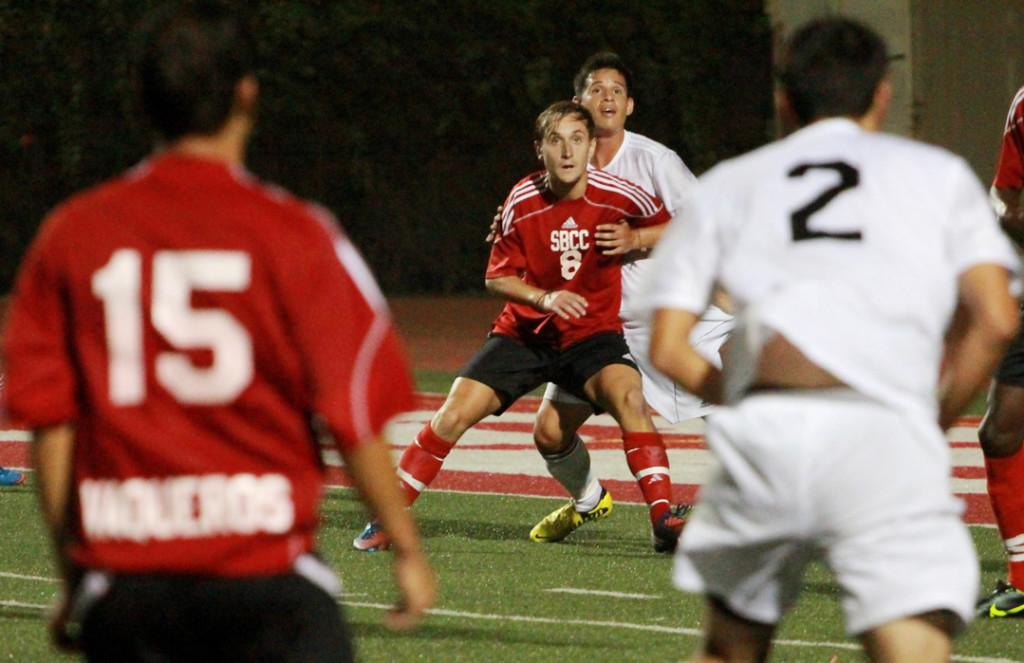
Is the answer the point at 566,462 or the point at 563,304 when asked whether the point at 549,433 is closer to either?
the point at 566,462

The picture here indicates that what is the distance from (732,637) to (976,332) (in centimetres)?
74

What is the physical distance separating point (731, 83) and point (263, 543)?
1110 inches

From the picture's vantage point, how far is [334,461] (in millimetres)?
13898

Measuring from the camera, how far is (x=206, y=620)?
3.26 m

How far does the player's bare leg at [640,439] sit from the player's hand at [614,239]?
498 millimetres

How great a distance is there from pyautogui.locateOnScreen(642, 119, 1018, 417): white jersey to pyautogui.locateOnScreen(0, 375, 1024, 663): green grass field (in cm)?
275

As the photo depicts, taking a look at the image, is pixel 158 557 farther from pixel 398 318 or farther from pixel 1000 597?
pixel 398 318

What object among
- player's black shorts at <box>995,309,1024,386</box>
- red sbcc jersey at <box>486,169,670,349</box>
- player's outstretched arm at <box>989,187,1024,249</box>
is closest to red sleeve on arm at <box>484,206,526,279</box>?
red sbcc jersey at <box>486,169,670,349</box>

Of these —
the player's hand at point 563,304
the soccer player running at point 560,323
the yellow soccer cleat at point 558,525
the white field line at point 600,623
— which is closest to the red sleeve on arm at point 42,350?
the white field line at point 600,623

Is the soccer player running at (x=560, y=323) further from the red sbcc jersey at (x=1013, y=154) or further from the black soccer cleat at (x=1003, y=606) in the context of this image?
the red sbcc jersey at (x=1013, y=154)

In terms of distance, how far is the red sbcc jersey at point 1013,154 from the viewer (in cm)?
739

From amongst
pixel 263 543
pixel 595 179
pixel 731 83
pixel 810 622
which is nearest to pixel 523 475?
pixel 595 179

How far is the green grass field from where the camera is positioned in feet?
22.1

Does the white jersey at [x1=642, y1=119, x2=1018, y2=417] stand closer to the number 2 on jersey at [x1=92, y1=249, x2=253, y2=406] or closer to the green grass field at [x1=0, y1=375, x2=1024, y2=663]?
the number 2 on jersey at [x1=92, y1=249, x2=253, y2=406]
